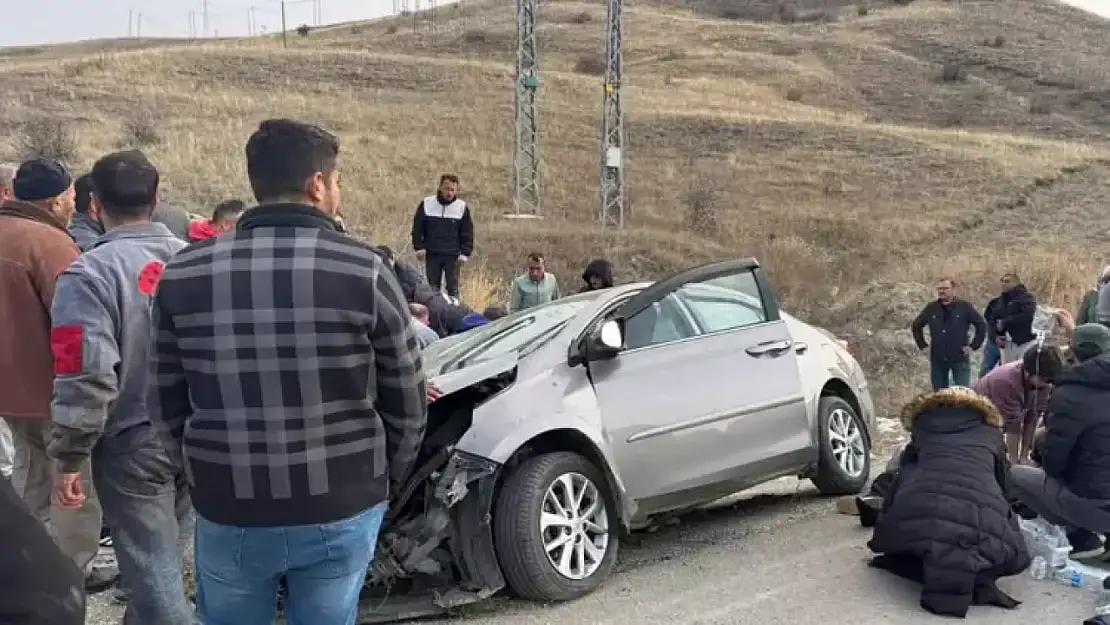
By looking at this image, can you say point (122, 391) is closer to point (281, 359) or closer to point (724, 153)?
point (281, 359)

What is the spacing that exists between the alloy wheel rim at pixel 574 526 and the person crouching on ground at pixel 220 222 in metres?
2.22

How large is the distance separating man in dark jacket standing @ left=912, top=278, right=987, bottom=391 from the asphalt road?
5.23 metres

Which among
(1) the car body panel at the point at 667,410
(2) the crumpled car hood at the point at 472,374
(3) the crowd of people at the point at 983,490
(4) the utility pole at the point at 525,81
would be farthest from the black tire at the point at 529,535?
(4) the utility pole at the point at 525,81

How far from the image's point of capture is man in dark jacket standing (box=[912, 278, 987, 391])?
11.1 m

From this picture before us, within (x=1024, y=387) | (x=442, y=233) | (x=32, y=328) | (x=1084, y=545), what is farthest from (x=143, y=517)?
(x=442, y=233)

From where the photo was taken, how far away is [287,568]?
9.22 feet

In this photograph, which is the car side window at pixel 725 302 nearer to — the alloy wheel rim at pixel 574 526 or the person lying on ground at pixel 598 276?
the alloy wheel rim at pixel 574 526

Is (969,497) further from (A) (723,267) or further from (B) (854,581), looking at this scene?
(A) (723,267)

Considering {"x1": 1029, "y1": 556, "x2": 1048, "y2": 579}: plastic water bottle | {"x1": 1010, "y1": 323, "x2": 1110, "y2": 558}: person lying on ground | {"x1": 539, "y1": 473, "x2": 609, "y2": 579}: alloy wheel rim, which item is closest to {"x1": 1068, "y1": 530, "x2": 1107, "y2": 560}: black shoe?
{"x1": 1010, "y1": 323, "x2": 1110, "y2": 558}: person lying on ground

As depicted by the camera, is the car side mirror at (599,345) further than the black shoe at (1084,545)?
No

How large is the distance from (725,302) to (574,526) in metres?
1.79

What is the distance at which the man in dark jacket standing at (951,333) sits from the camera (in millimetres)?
11125

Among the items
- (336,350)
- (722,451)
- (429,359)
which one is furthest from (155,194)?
(722,451)

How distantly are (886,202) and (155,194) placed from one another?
27.9 m
